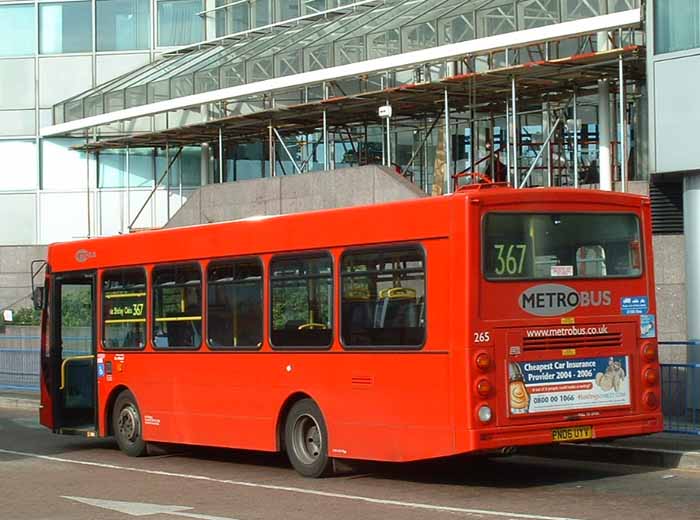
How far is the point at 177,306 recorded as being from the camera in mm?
16875

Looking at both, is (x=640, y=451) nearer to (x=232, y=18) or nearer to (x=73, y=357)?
(x=73, y=357)

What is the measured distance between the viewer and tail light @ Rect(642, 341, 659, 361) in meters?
13.8

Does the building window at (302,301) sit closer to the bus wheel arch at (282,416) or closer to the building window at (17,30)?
the bus wheel arch at (282,416)

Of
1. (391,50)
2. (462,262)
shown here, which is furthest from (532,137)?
(462,262)

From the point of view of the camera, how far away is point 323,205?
27.0m

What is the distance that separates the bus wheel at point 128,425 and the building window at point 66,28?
25857 millimetres

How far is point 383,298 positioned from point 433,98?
52.9ft

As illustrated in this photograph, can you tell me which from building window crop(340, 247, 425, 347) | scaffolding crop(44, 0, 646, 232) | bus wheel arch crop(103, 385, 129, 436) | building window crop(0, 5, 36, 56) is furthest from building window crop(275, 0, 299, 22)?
building window crop(340, 247, 425, 347)

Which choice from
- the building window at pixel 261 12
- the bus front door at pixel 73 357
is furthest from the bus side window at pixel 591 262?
the building window at pixel 261 12

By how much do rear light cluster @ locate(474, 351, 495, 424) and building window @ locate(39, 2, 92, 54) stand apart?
3167 cm

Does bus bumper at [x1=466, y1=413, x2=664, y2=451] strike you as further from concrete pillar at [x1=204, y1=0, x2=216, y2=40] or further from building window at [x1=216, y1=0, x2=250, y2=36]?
concrete pillar at [x1=204, y1=0, x2=216, y2=40]

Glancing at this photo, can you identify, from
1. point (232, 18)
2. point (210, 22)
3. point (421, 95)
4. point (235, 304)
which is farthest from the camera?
point (210, 22)

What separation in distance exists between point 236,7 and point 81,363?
20.7 meters

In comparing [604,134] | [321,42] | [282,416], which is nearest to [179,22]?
[321,42]
